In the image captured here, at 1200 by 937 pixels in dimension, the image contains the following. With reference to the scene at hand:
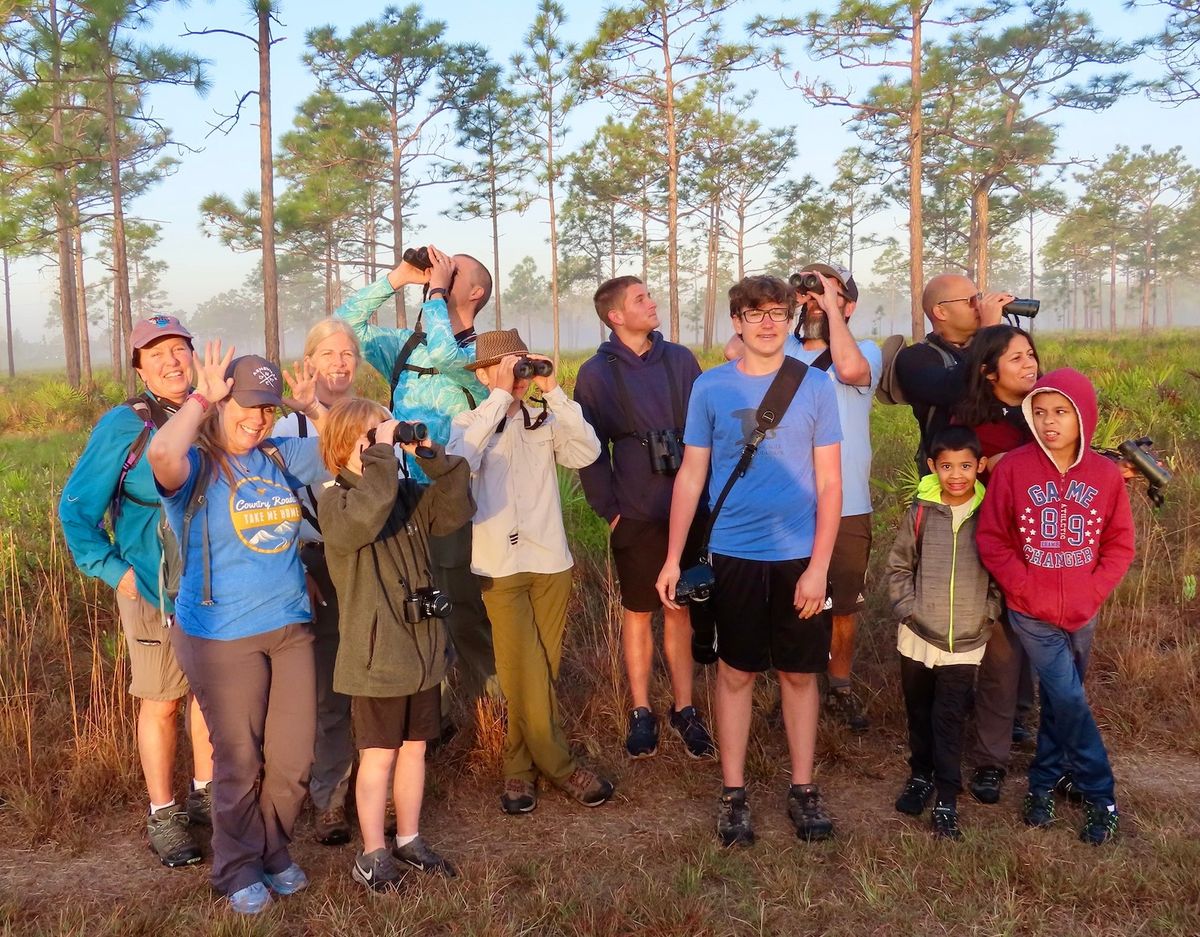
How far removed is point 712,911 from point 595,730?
1.37 m

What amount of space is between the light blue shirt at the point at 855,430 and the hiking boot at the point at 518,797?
1.73 m

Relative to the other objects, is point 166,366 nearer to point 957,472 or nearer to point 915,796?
point 957,472

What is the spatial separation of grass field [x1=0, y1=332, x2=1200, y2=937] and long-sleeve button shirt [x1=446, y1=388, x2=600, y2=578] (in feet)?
2.79

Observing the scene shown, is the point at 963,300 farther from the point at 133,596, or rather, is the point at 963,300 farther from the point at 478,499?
the point at 133,596

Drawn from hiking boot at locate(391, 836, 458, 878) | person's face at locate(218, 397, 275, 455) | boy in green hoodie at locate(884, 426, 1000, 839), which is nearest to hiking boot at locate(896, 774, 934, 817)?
boy in green hoodie at locate(884, 426, 1000, 839)

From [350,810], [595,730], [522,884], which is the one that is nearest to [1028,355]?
[595,730]

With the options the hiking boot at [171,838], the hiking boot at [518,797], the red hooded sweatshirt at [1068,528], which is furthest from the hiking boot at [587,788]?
the red hooded sweatshirt at [1068,528]

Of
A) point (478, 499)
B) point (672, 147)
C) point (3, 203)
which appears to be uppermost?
point (672, 147)

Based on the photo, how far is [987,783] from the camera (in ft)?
10.3

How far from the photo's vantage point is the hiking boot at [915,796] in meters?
3.04

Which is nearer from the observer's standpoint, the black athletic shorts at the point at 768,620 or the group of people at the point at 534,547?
the group of people at the point at 534,547

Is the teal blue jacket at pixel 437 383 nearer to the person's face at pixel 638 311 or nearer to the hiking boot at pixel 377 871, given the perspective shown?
the person's face at pixel 638 311

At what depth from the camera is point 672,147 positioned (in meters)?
19.1

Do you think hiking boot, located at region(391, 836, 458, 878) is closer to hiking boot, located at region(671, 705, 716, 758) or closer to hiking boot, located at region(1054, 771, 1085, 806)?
hiking boot, located at region(671, 705, 716, 758)
